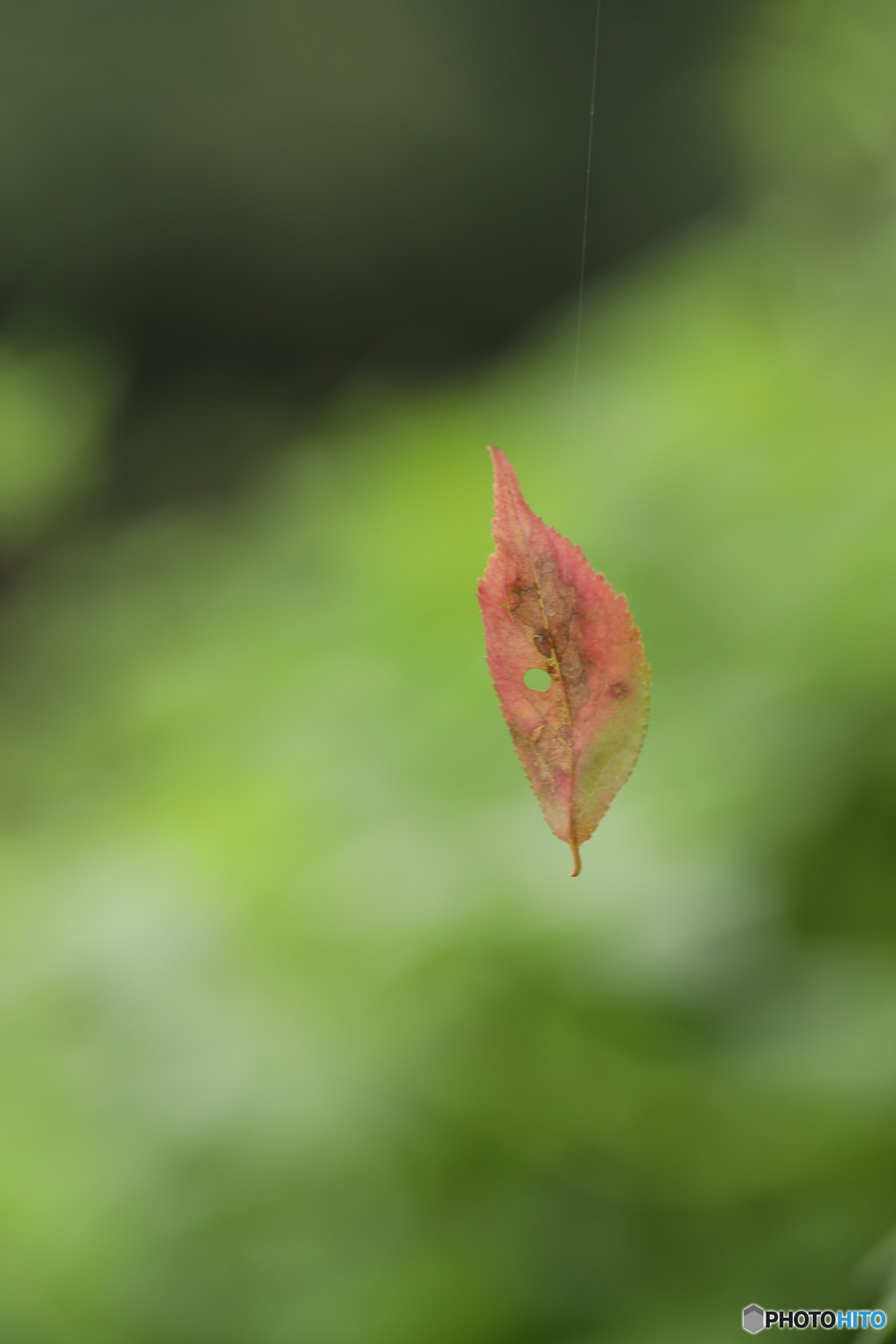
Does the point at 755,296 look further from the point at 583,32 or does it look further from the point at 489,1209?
the point at 583,32

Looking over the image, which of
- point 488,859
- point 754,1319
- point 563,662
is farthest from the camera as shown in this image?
point 488,859

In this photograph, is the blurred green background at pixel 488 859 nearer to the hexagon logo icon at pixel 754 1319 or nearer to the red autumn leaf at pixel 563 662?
the hexagon logo icon at pixel 754 1319

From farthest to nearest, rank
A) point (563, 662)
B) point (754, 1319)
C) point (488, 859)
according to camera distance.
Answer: point (488, 859), point (754, 1319), point (563, 662)

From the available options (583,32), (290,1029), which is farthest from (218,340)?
(290,1029)

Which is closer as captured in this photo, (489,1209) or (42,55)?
(489,1209)

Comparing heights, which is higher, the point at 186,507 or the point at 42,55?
the point at 42,55

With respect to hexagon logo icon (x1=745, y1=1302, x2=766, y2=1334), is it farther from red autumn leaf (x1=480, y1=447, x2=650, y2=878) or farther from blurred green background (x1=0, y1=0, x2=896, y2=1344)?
red autumn leaf (x1=480, y1=447, x2=650, y2=878)

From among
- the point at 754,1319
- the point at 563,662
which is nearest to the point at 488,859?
the point at 754,1319

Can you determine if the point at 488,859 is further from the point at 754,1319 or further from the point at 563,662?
the point at 563,662
